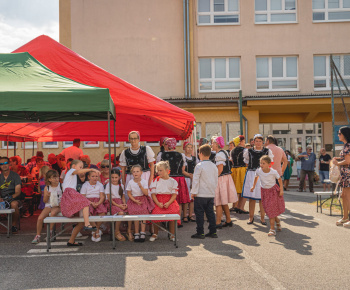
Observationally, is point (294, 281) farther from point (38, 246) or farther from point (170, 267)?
point (38, 246)

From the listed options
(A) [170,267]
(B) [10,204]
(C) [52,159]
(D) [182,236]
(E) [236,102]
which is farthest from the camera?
(E) [236,102]

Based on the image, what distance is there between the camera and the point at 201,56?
21359mm

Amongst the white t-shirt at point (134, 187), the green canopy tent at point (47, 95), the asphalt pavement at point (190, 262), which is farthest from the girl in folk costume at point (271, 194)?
the green canopy tent at point (47, 95)

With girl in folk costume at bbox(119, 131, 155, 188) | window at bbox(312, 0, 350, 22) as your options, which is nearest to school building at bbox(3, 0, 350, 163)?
window at bbox(312, 0, 350, 22)

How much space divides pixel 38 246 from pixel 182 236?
250 cm

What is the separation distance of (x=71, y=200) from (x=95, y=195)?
0.64 metres

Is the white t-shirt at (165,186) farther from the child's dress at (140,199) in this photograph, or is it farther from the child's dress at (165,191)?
the child's dress at (140,199)

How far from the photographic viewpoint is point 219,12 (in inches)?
852

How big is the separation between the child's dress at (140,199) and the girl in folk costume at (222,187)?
1.68 m

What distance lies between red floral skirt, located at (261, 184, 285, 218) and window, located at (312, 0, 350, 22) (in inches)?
656

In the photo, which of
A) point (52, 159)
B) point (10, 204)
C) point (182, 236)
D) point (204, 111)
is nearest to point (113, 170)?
point (182, 236)

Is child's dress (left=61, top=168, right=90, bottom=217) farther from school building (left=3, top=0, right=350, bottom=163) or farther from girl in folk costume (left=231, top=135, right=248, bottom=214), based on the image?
school building (left=3, top=0, right=350, bottom=163)

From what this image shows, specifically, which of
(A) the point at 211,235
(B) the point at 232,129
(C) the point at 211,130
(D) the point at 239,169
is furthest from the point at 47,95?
(B) the point at 232,129

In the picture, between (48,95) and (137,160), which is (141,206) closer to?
(137,160)
